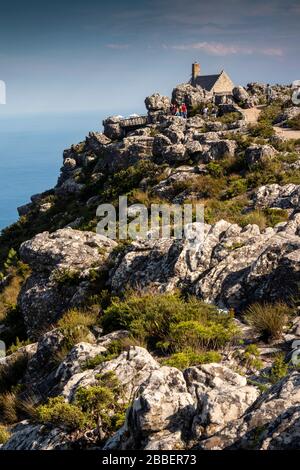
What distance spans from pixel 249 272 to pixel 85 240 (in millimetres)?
8352

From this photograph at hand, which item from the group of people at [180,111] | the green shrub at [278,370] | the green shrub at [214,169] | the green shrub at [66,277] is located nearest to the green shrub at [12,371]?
the green shrub at [66,277]

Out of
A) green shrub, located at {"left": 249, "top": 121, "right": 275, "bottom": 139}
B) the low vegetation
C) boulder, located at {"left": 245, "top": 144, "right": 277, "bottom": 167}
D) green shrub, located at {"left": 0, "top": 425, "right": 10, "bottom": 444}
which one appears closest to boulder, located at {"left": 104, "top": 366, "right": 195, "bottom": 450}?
the low vegetation

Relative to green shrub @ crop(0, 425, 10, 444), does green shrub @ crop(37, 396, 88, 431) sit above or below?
above

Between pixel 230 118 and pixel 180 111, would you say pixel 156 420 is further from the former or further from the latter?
pixel 180 111

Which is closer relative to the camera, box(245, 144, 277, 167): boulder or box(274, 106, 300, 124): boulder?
box(245, 144, 277, 167): boulder

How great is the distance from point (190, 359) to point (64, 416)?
2.67 m

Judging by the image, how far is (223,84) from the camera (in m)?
83.1

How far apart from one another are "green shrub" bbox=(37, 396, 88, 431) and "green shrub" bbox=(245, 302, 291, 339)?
15.5 feet

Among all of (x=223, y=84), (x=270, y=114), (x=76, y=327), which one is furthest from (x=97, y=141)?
(x=76, y=327)

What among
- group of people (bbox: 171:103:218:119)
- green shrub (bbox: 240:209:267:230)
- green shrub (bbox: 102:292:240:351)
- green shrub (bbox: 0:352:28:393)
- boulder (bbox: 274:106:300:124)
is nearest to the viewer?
green shrub (bbox: 102:292:240:351)

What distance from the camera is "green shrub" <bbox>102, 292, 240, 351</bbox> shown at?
9.48 metres

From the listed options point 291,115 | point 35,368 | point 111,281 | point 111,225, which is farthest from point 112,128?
point 35,368

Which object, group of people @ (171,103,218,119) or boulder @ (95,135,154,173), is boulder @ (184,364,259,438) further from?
group of people @ (171,103,218,119)

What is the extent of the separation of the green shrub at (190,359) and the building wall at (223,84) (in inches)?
3069
